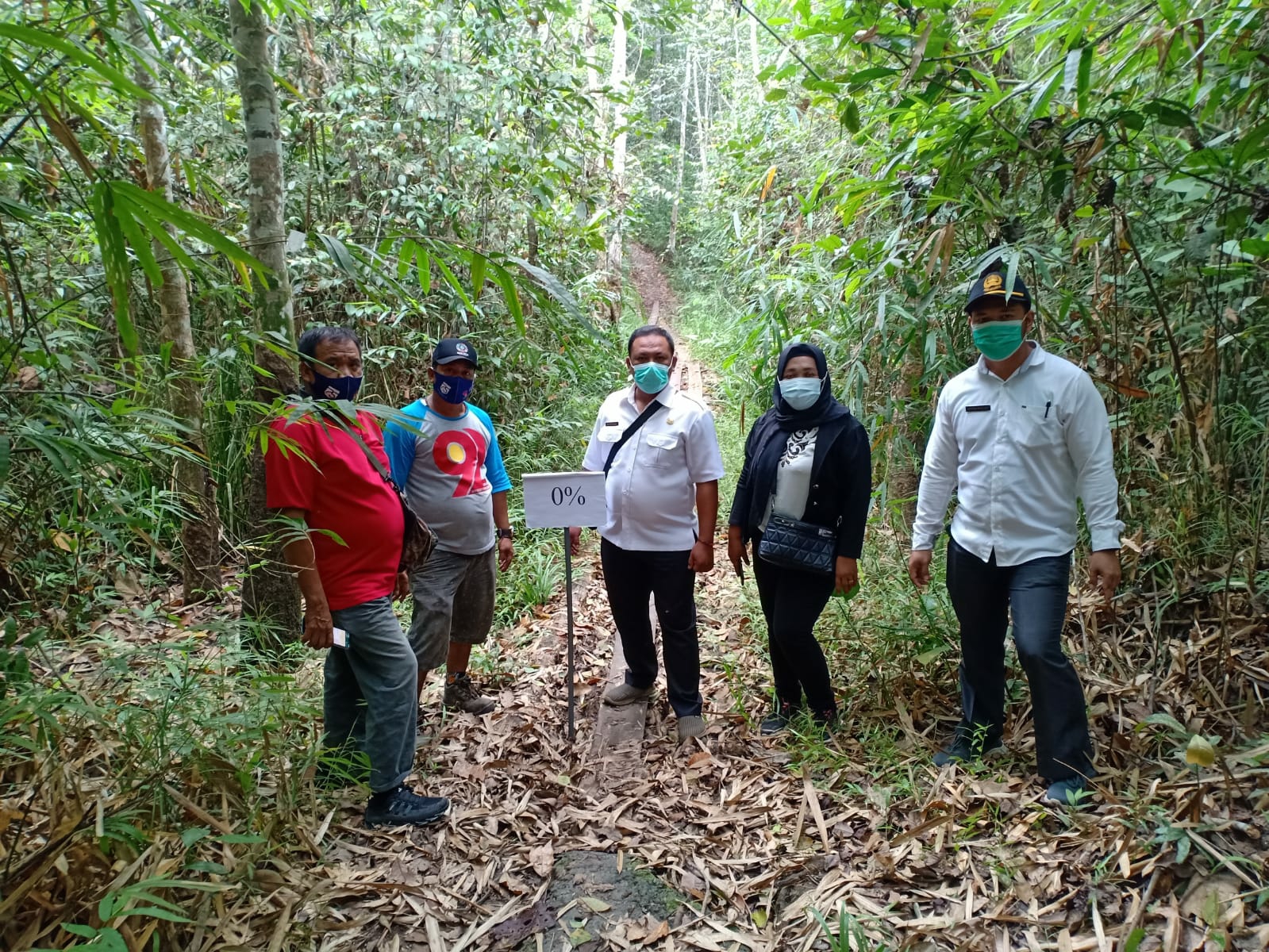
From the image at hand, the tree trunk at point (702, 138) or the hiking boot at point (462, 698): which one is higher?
the tree trunk at point (702, 138)

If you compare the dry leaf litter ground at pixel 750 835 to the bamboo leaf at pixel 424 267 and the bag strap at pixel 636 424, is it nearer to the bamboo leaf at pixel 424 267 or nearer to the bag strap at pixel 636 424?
the bag strap at pixel 636 424

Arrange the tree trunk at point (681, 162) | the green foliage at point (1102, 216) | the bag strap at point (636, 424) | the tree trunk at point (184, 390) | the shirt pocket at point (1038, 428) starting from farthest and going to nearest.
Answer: the tree trunk at point (681, 162) < the tree trunk at point (184, 390) < the bag strap at point (636, 424) < the shirt pocket at point (1038, 428) < the green foliage at point (1102, 216)

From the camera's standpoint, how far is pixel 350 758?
3.16 meters

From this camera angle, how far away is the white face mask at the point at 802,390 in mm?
3457

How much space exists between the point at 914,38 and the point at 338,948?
3.78 metres

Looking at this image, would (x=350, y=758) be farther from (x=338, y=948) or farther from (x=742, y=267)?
(x=742, y=267)

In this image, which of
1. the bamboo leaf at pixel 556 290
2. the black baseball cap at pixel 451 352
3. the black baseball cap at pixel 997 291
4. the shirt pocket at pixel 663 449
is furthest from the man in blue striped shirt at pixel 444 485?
the black baseball cap at pixel 997 291

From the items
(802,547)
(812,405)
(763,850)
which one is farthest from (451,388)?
(763,850)

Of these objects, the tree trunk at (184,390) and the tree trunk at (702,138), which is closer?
the tree trunk at (184,390)

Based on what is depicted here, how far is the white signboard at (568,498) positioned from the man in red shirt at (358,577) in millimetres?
754

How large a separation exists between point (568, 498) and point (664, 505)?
488mm

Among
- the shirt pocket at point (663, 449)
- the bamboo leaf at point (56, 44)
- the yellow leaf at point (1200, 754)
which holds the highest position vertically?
the bamboo leaf at point (56, 44)

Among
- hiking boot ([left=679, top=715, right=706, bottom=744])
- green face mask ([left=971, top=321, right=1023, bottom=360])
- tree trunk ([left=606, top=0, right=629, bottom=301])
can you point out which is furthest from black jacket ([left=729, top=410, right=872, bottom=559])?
tree trunk ([left=606, top=0, right=629, bottom=301])

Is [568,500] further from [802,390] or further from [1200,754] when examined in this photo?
[1200,754]
